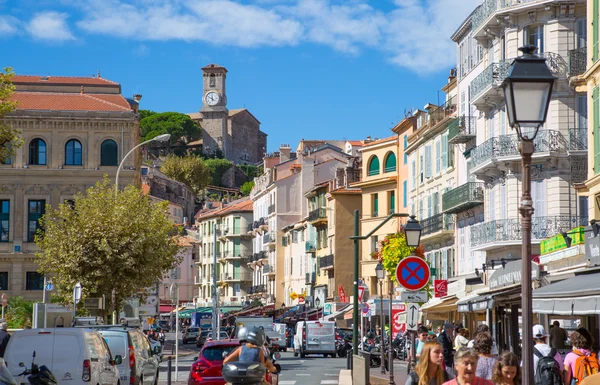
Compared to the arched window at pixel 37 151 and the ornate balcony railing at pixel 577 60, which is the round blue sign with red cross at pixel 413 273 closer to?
the ornate balcony railing at pixel 577 60

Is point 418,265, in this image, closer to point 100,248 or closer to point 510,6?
point 510,6

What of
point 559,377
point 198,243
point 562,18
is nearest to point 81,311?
point 562,18

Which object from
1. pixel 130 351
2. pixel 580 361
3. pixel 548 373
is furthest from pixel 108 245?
pixel 580 361

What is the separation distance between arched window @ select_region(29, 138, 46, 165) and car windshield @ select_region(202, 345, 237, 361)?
5124 cm

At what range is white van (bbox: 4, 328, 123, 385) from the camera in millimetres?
19095

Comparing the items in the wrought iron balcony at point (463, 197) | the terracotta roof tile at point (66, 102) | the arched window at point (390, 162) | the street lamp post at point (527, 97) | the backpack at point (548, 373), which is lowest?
the backpack at point (548, 373)

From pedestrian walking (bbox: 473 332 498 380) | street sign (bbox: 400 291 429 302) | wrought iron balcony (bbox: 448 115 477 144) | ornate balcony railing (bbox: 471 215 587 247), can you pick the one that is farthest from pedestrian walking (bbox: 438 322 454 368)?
wrought iron balcony (bbox: 448 115 477 144)

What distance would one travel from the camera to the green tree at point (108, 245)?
1852 inches

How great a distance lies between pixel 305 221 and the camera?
93.3 metres

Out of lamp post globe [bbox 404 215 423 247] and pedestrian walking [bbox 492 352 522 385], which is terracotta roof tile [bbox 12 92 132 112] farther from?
pedestrian walking [bbox 492 352 522 385]

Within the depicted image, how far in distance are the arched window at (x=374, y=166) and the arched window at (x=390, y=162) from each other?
1.24m

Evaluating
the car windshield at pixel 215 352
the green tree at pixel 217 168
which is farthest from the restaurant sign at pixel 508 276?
the green tree at pixel 217 168

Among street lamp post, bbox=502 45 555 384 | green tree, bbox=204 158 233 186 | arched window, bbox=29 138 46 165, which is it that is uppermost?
green tree, bbox=204 158 233 186

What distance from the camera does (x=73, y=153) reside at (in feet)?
239
